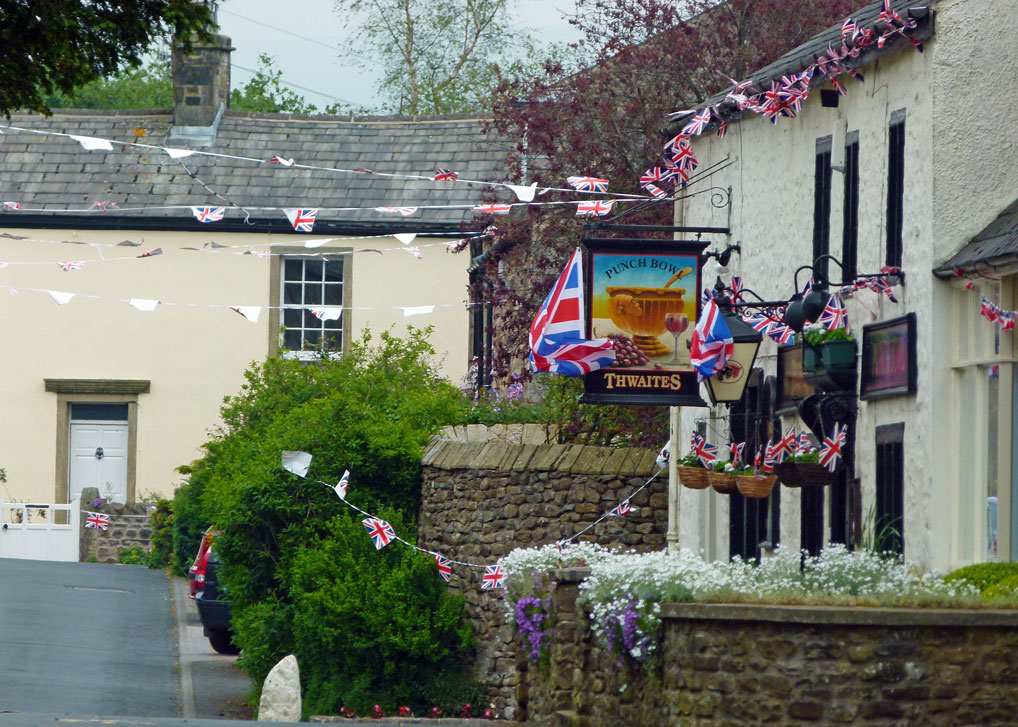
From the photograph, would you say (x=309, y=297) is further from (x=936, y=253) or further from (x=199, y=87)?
(x=936, y=253)

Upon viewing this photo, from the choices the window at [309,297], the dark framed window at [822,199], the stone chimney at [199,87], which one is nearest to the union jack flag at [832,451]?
the dark framed window at [822,199]

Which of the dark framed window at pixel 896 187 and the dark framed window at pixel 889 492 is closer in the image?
the dark framed window at pixel 889 492

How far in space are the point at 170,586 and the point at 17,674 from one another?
29.7 feet

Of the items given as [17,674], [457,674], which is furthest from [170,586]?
[457,674]

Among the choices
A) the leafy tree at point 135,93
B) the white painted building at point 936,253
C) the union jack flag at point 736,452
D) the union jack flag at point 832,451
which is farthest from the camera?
the leafy tree at point 135,93

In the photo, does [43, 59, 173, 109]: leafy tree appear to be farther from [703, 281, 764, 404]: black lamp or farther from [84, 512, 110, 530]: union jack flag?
[703, 281, 764, 404]: black lamp

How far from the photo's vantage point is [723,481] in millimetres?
14461

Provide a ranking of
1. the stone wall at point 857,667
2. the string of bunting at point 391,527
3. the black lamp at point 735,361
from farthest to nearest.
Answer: the string of bunting at point 391,527 < the black lamp at point 735,361 < the stone wall at point 857,667

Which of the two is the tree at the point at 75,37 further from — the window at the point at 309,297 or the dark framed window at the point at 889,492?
the window at the point at 309,297

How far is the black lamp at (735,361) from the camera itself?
48.0 feet

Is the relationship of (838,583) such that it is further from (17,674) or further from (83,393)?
(83,393)

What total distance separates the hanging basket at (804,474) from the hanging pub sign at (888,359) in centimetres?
66

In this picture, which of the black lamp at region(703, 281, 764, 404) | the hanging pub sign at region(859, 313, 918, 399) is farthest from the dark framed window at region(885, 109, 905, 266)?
the black lamp at region(703, 281, 764, 404)

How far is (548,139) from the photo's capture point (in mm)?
22000
